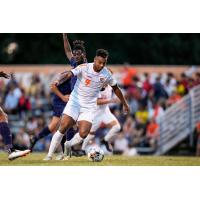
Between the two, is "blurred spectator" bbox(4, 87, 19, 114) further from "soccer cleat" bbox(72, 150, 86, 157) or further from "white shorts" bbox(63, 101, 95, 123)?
"white shorts" bbox(63, 101, 95, 123)

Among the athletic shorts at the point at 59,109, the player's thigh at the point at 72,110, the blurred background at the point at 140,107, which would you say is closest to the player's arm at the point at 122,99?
the player's thigh at the point at 72,110

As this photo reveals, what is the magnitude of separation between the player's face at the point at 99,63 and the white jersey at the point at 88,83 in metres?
0.14

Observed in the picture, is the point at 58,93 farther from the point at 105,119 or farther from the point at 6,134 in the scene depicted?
the point at 105,119

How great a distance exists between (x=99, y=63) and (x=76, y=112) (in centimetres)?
106

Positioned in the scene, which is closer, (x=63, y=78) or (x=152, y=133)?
(x=63, y=78)

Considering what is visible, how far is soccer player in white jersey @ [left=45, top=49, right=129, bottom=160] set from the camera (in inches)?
694

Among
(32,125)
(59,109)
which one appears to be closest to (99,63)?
(59,109)

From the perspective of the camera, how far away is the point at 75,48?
1844 centimetres

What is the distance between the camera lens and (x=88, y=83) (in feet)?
58.3

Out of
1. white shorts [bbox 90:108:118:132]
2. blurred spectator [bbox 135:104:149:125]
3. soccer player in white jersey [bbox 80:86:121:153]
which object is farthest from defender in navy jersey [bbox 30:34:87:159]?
blurred spectator [bbox 135:104:149:125]

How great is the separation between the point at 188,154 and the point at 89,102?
7699mm

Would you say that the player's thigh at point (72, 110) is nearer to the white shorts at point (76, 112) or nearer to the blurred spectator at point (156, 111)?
the white shorts at point (76, 112)

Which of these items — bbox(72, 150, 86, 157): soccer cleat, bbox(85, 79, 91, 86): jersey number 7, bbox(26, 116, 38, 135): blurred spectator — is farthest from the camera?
bbox(26, 116, 38, 135): blurred spectator

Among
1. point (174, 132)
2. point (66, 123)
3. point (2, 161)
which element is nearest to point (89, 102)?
point (66, 123)
